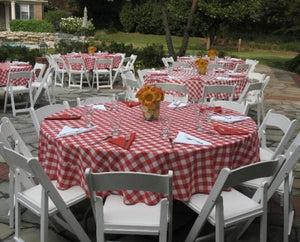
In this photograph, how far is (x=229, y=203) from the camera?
2.68 m

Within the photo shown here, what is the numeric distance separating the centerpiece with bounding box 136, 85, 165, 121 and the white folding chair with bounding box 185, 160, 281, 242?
3.00ft

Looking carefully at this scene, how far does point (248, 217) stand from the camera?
8.41 ft

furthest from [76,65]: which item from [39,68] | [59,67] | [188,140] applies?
[188,140]

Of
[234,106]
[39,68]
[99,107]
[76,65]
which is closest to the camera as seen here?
[99,107]

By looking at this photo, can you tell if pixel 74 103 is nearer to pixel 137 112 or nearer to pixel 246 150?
pixel 137 112

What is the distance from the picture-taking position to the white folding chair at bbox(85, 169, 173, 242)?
6.91 ft

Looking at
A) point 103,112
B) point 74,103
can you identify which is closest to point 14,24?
point 74,103

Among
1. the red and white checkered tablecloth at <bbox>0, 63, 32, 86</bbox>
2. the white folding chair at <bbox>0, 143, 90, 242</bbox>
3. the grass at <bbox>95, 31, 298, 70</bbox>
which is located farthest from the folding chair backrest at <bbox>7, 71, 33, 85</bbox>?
the grass at <bbox>95, 31, 298, 70</bbox>

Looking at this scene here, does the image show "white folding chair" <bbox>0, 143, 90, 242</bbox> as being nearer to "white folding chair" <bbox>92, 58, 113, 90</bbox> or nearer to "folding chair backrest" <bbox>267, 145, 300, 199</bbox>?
"folding chair backrest" <bbox>267, 145, 300, 199</bbox>

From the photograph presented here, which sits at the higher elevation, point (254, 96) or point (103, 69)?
point (254, 96)

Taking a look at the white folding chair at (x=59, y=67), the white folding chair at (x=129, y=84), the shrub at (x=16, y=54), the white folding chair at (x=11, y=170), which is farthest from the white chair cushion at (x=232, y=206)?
the shrub at (x=16, y=54)

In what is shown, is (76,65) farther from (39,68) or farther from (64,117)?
(64,117)

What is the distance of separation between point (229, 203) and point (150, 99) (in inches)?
43.3

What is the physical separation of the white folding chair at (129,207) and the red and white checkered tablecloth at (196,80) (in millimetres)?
3879
